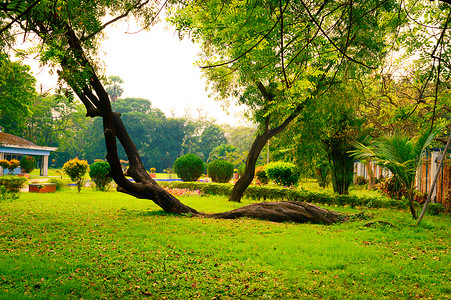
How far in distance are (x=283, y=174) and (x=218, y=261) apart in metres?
11.4

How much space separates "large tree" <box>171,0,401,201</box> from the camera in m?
3.36

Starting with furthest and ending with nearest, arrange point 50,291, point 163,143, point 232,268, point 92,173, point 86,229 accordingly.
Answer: point 163,143, point 92,173, point 86,229, point 232,268, point 50,291

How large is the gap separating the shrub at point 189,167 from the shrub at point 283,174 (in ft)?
20.3

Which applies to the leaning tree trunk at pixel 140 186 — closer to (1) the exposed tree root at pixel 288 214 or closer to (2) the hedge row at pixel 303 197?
(1) the exposed tree root at pixel 288 214

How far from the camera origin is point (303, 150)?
13.1m

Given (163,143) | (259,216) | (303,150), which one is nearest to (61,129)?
(163,143)

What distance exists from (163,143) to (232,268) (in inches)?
1992

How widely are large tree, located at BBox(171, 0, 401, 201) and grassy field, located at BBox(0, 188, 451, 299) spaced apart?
2.10 m

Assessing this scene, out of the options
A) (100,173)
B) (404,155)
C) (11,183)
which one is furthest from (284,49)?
(100,173)

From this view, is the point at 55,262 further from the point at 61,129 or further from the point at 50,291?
the point at 61,129

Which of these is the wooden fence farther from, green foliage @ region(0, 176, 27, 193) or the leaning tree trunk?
green foliage @ region(0, 176, 27, 193)

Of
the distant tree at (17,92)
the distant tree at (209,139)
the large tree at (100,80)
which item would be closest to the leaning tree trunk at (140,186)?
the large tree at (100,80)

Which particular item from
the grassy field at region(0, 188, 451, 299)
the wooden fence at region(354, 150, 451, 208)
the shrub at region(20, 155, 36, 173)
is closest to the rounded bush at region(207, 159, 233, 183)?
the wooden fence at region(354, 150, 451, 208)

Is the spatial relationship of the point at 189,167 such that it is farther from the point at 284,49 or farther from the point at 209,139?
the point at 209,139
